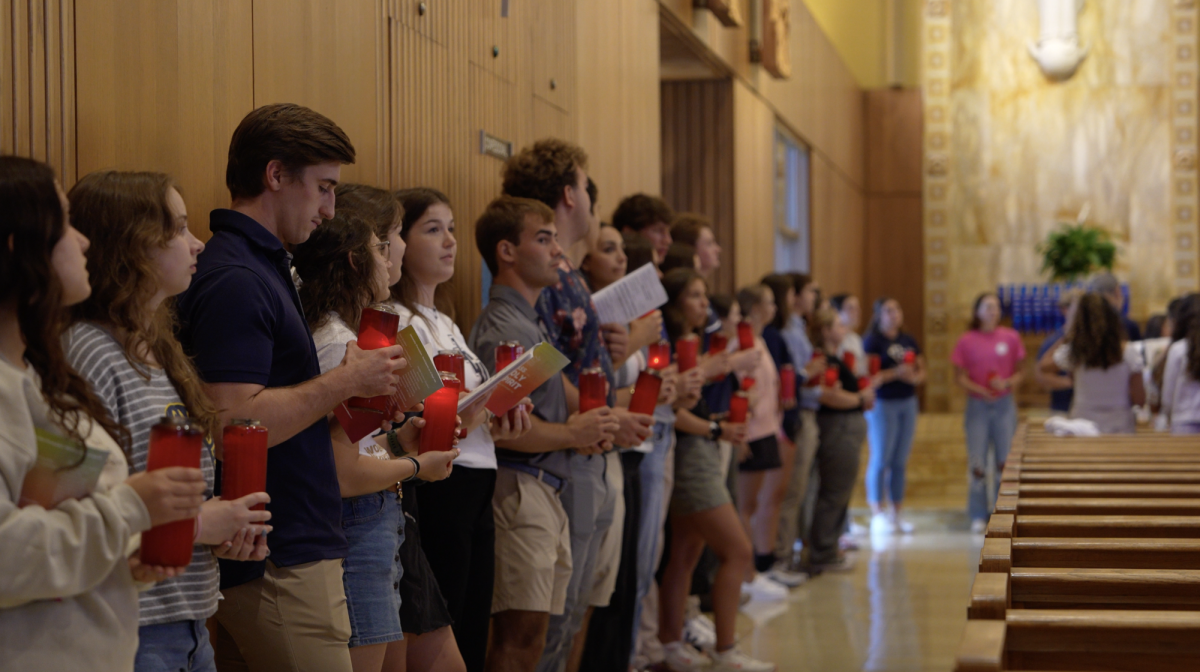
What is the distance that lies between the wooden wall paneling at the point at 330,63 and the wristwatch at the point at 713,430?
76.1 inches

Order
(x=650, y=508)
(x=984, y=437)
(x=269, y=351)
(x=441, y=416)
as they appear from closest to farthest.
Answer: (x=269, y=351)
(x=441, y=416)
(x=650, y=508)
(x=984, y=437)

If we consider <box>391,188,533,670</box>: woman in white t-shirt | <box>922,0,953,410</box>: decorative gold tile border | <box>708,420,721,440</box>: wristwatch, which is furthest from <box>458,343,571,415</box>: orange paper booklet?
<box>922,0,953,410</box>: decorative gold tile border

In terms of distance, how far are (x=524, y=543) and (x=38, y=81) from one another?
166 cm

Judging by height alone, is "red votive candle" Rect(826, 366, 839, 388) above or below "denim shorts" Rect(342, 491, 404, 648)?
above

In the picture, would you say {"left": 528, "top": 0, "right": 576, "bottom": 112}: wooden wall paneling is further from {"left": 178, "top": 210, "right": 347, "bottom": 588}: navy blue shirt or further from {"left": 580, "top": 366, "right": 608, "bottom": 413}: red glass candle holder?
{"left": 178, "top": 210, "right": 347, "bottom": 588}: navy blue shirt

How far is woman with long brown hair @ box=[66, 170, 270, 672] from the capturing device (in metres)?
1.73

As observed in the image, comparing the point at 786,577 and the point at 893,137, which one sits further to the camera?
the point at 893,137

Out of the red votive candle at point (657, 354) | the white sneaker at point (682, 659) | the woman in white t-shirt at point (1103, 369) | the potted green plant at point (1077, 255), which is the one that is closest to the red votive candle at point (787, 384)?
the white sneaker at point (682, 659)

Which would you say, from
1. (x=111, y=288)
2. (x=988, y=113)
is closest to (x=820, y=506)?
(x=111, y=288)

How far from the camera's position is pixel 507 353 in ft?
9.05

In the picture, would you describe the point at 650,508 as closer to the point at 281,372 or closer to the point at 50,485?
the point at 281,372

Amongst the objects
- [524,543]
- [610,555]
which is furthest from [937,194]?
[524,543]

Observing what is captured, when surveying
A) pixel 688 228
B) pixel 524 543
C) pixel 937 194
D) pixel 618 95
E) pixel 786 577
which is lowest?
pixel 786 577

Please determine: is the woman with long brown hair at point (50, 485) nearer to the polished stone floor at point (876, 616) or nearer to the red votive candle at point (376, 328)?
the red votive candle at point (376, 328)
